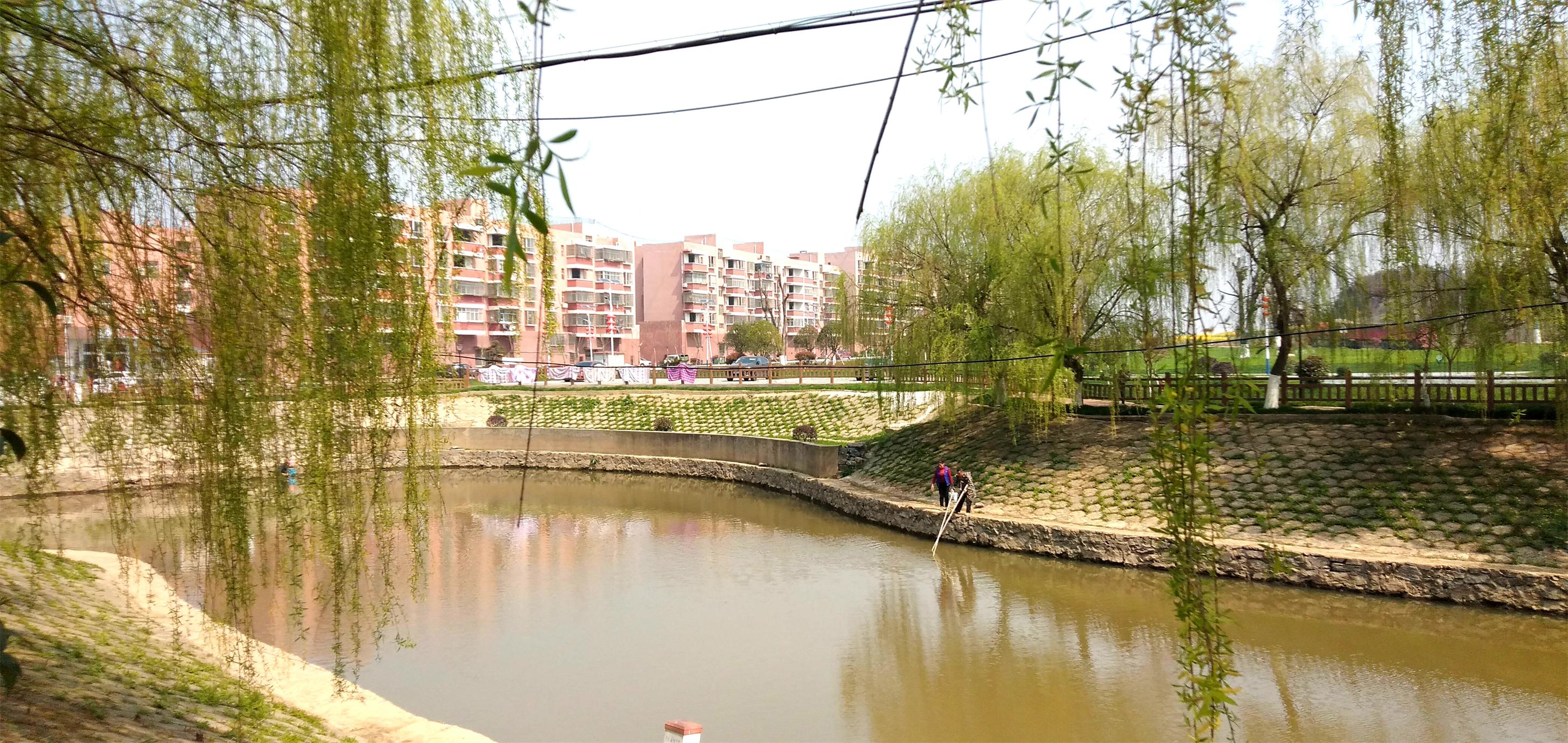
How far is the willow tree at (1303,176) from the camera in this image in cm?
1308

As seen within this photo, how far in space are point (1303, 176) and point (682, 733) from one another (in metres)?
12.0

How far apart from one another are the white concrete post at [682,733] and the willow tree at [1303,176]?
34.8 feet

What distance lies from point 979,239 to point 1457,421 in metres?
7.35

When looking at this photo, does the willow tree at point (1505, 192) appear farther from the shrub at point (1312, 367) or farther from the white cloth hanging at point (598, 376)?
the white cloth hanging at point (598, 376)

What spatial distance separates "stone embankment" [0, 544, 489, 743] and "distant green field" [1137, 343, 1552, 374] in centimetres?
1007

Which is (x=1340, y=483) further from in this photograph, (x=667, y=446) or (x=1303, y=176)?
(x=667, y=446)

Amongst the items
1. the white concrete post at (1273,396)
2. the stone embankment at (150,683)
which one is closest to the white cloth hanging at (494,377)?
the stone embankment at (150,683)

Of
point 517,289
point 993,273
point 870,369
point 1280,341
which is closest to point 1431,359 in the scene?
point 1280,341

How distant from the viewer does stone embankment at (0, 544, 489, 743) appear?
193 inches

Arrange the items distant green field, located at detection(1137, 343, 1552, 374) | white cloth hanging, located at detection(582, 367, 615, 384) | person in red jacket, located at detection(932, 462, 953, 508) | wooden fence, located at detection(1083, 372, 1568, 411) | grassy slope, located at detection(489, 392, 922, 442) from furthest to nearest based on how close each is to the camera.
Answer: white cloth hanging, located at detection(582, 367, 615, 384) → grassy slope, located at detection(489, 392, 922, 442) → person in red jacket, located at detection(932, 462, 953, 508) → wooden fence, located at detection(1083, 372, 1568, 411) → distant green field, located at detection(1137, 343, 1552, 374)

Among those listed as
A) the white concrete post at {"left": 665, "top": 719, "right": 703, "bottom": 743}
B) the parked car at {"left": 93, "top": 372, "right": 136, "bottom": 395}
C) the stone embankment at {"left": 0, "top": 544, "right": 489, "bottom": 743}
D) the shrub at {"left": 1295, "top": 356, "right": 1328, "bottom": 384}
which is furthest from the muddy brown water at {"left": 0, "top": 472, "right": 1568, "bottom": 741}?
the shrub at {"left": 1295, "top": 356, "right": 1328, "bottom": 384}

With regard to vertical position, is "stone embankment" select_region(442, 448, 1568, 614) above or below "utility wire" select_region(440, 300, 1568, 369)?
below

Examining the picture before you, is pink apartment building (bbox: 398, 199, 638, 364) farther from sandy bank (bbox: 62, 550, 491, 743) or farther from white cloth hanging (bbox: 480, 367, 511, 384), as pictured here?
sandy bank (bbox: 62, 550, 491, 743)

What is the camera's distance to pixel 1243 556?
11.6 metres
